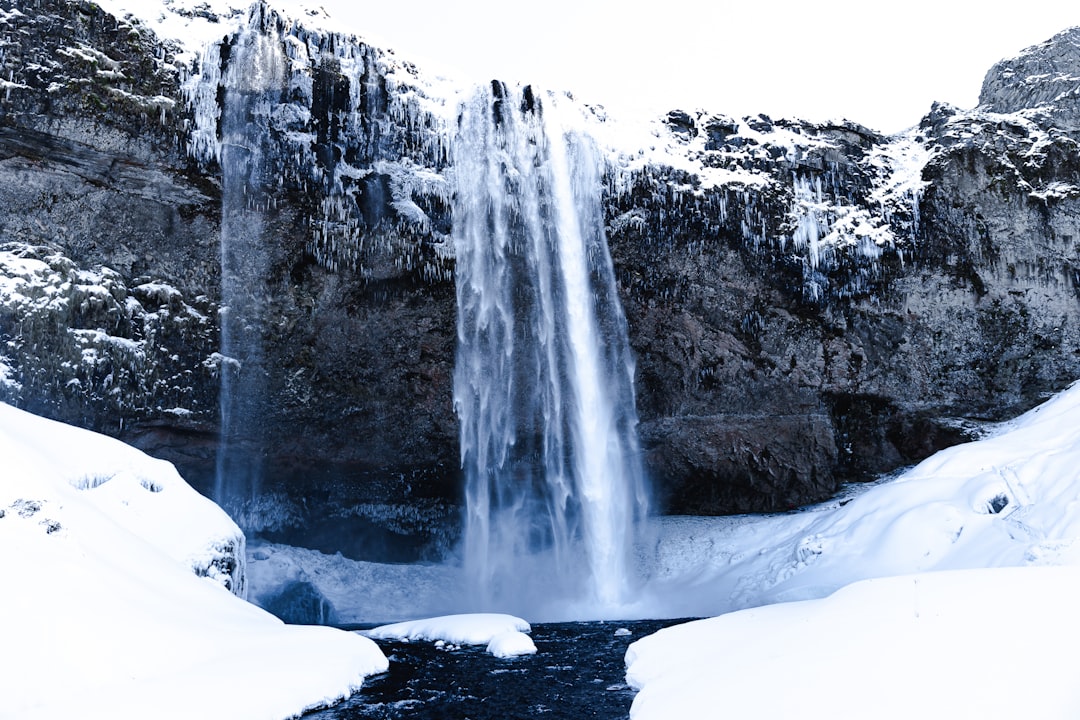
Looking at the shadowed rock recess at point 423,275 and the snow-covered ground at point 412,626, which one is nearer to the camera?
the snow-covered ground at point 412,626

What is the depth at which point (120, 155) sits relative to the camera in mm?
23359

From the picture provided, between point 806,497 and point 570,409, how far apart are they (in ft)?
36.6

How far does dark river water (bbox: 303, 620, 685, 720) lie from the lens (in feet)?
35.4

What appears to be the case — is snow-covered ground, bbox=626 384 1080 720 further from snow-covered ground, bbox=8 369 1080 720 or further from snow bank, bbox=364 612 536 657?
snow bank, bbox=364 612 536 657

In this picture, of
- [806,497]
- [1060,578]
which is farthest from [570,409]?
[1060,578]

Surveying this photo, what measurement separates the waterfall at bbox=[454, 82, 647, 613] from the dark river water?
11218 mm

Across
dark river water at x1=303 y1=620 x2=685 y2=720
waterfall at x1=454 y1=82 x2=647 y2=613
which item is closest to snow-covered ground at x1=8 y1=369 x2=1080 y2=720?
dark river water at x1=303 y1=620 x2=685 y2=720

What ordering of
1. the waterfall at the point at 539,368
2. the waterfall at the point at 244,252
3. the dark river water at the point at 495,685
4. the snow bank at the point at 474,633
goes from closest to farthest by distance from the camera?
the dark river water at the point at 495,685 → the snow bank at the point at 474,633 → the waterfall at the point at 244,252 → the waterfall at the point at 539,368

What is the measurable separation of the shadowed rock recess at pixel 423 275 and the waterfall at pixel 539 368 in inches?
34.6

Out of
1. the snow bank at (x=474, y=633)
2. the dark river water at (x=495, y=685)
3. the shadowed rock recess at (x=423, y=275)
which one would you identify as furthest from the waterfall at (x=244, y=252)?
the dark river water at (x=495, y=685)

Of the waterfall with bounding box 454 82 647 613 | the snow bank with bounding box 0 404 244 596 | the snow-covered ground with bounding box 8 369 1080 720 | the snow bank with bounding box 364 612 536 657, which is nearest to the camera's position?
the snow-covered ground with bounding box 8 369 1080 720

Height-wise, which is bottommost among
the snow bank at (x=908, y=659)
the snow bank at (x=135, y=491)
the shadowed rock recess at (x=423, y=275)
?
the snow bank at (x=908, y=659)

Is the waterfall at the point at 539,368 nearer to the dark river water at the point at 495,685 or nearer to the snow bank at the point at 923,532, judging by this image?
the snow bank at the point at 923,532

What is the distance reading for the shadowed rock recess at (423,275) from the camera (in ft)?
76.4
